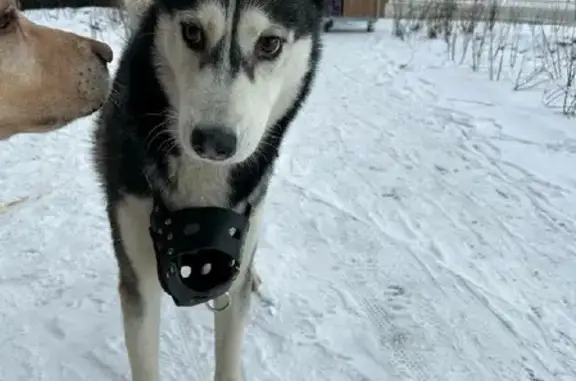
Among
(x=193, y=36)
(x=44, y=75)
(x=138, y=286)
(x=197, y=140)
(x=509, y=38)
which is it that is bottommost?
(x=509, y=38)

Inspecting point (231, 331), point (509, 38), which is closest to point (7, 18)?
point (231, 331)

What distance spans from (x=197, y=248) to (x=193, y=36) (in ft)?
2.23

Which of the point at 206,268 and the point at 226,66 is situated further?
the point at 206,268

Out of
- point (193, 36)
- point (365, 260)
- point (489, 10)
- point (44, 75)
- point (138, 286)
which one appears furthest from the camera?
→ point (489, 10)

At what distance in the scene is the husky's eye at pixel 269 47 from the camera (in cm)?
254

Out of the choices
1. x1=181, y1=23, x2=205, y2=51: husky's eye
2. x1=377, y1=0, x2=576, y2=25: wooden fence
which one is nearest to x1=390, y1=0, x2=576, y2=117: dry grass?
x1=377, y1=0, x2=576, y2=25: wooden fence

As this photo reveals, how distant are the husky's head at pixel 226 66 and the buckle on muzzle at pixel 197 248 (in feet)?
0.80

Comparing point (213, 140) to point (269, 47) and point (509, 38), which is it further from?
point (509, 38)

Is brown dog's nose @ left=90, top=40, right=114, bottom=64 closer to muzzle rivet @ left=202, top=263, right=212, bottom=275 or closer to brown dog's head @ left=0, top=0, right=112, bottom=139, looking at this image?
brown dog's head @ left=0, top=0, right=112, bottom=139

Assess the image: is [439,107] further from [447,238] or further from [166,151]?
[166,151]

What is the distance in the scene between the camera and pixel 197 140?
235 centimetres

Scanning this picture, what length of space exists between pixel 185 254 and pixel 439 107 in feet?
12.8

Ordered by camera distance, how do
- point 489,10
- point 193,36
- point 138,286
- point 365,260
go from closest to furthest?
point 193,36 → point 138,286 → point 365,260 → point 489,10

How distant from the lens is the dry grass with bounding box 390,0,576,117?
22.3 ft
